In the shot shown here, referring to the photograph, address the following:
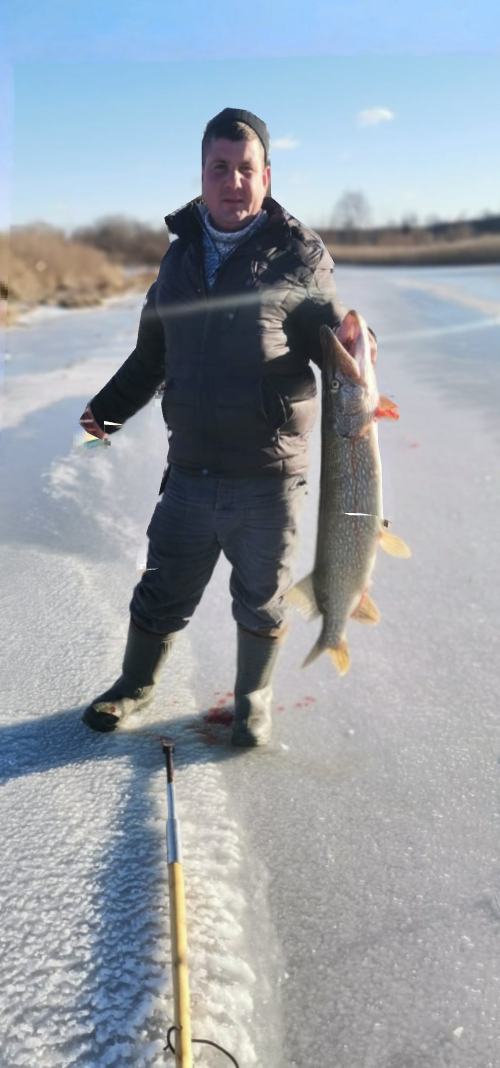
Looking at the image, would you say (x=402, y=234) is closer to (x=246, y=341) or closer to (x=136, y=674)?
(x=246, y=341)

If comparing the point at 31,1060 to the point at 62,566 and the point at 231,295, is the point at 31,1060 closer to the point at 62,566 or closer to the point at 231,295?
the point at 231,295

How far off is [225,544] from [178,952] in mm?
925

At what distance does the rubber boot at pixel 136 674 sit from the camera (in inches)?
82.0

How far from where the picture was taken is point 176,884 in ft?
4.53

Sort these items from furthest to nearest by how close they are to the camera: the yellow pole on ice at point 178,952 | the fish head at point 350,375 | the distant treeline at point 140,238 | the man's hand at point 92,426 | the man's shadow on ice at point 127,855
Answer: the man's hand at point 92,426
the distant treeline at point 140,238
the fish head at point 350,375
the man's shadow on ice at point 127,855
the yellow pole on ice at point 178,952

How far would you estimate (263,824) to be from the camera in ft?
5.76

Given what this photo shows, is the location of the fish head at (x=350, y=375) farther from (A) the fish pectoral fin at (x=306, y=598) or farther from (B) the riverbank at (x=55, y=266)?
(B) the riverbank at (x=55, y=266)

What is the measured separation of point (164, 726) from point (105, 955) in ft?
2.52

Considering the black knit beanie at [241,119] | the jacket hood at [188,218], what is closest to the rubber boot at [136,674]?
the jacket hood at [188,218]

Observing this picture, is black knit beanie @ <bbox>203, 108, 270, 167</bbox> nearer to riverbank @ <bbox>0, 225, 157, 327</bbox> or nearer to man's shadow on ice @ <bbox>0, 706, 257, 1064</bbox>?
riverbank @ <bbox>0, 225, 157, 327</bbox>

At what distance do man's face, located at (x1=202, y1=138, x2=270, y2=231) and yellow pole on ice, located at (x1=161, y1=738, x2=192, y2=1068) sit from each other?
45.0 inches

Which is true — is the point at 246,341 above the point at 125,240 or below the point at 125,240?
below

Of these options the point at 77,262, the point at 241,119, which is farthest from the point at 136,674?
the point at 241,119

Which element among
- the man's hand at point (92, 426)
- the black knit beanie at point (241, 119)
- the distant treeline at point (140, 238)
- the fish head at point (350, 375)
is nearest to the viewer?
the fish head at point (350, 375)
